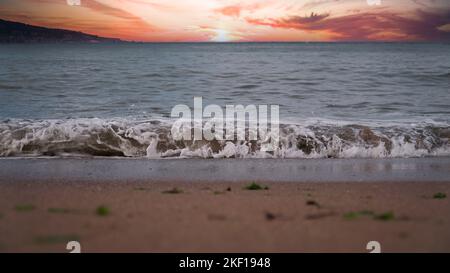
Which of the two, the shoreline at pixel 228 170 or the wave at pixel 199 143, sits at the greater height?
the wave at pixel 199 143

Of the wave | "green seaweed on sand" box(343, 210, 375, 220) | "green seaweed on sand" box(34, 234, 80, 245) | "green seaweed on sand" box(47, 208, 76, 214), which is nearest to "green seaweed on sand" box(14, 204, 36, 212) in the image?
"green seaweed on sand" box(47, 208, 76, 214)

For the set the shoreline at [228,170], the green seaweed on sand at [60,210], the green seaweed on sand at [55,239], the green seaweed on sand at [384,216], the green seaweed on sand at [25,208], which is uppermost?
the green seaweed on sand at [55,239]

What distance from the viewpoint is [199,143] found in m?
9.33

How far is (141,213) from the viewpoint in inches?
171

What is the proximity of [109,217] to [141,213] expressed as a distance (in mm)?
302

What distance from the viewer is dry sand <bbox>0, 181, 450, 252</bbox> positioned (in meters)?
3.55

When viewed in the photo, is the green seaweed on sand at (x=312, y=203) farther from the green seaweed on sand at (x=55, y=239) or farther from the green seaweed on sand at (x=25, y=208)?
the green seaweed on sand at (x=25, y=208)

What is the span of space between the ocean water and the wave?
20 mm

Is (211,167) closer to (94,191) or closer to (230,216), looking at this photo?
(94,191)

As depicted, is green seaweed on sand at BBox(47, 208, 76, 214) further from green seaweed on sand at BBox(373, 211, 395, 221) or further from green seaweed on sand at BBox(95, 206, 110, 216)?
green seaweed on sand at BBox(373, 211, 395, 221)

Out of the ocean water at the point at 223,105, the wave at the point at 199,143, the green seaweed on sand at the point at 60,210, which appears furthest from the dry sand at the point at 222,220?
the ocean water at the point at 223,105

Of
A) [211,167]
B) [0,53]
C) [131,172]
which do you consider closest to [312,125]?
[211,167]

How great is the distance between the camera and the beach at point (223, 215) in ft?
11.7

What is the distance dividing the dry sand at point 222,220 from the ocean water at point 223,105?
327cm
